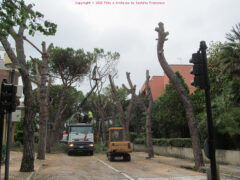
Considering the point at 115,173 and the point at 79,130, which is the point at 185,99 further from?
the point at 79,130

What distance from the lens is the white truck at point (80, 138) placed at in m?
23.6

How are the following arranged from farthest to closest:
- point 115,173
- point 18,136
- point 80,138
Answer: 1. point 18,136
2. point 80,138
3. point 115,173

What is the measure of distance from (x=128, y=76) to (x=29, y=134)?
14.7 m

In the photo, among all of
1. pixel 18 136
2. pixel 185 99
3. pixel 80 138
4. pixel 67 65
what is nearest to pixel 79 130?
pixel 80 138

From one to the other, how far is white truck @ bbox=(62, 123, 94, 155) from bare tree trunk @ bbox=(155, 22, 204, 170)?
1152 centimetres

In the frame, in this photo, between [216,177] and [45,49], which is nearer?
[216,177]

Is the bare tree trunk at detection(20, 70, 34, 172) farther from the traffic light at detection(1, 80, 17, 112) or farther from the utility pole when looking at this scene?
the utility pole

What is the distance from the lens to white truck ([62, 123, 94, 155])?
23.6 metres

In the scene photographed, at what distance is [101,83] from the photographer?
32750 millimetres

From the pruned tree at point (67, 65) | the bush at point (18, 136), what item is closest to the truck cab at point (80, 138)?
the pruned tree at point (67, 65)

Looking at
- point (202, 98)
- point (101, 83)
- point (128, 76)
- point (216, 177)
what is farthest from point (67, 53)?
point (216, 177)

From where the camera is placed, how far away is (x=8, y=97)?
7691mm

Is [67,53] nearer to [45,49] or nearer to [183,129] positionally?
[45,49]

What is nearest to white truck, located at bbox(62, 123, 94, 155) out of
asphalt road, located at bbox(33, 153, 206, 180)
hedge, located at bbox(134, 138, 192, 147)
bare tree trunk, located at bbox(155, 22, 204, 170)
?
hedge, located at bbox(134, 138, 192, 147)
